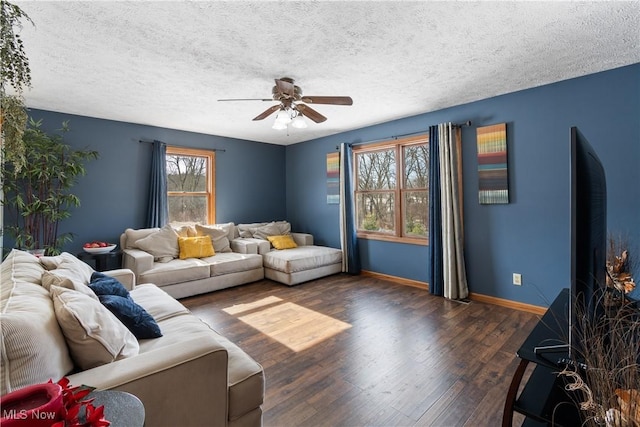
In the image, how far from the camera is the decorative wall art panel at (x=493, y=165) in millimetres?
3426

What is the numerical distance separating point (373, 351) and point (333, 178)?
335 cm

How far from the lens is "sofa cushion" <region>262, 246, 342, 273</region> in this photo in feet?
14.3

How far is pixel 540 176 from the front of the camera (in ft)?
10.5

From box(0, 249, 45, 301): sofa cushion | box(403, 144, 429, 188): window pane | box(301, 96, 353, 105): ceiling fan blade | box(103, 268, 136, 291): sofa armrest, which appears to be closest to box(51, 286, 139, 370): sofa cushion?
box(0, 249, 45, 301): sofa cushion

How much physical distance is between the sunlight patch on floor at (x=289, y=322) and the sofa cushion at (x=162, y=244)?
133cm

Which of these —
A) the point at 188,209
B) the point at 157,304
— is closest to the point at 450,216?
the point at 157,304

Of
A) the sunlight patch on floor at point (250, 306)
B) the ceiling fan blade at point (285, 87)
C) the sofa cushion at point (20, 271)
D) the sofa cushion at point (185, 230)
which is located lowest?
the sunlight patch on floor at point (250, 306)

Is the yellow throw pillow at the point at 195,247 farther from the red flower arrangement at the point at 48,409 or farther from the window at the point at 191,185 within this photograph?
the red flower arrangement at the point at 48,409

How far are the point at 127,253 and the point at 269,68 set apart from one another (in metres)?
2.95

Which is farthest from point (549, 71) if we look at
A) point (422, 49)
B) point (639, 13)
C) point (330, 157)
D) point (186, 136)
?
point (186, 136)

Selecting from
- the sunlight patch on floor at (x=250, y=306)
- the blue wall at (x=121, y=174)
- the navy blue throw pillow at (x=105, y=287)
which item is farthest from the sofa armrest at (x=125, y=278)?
the blue wall at (x=121, y=174)

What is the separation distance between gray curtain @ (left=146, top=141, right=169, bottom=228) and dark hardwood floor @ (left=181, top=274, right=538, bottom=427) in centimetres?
151

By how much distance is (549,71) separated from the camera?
2.82 metres

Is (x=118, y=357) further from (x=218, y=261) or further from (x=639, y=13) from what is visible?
(x=639, y=13)
